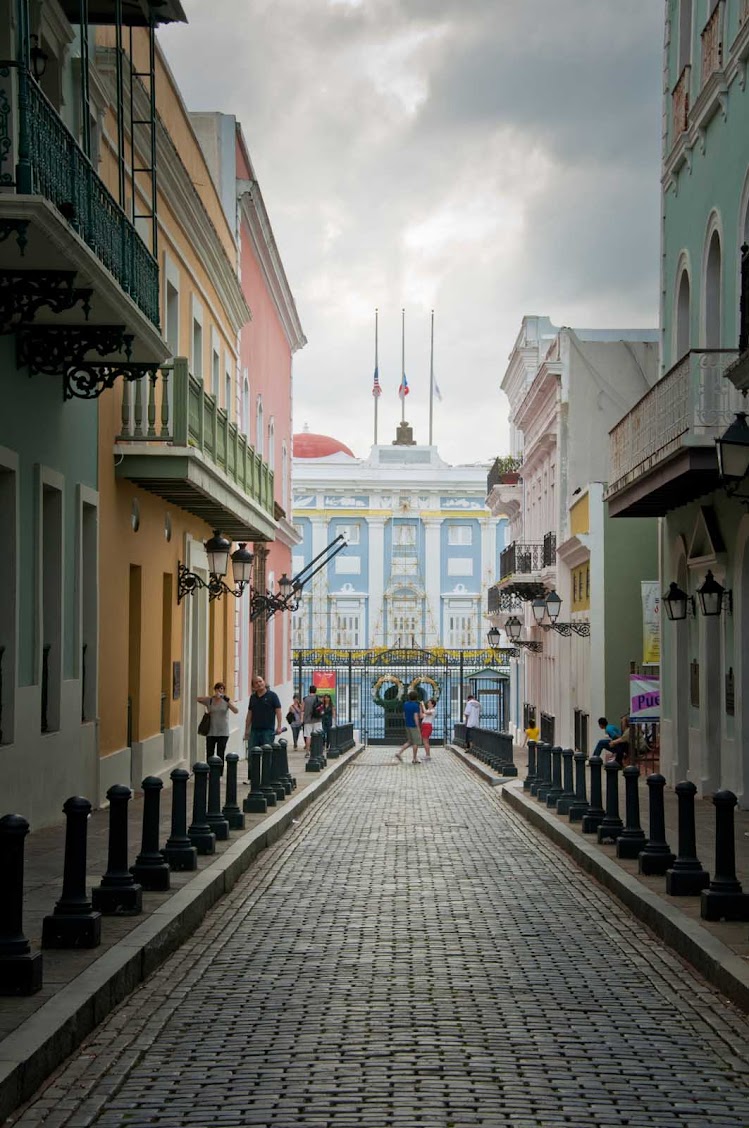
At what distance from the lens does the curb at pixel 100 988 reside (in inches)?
239

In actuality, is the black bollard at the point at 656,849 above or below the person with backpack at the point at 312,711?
above

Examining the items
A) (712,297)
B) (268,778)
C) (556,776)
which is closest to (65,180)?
(268,778)

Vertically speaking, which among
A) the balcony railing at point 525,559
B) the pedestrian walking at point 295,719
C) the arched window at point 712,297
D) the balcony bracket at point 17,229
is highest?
the arched window at point 712,297

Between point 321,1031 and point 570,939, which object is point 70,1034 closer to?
point 321,1031

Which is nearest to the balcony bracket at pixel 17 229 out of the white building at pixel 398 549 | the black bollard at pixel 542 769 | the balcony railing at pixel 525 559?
the black bollard at pixel 542 769

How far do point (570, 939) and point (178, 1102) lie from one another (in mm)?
4247

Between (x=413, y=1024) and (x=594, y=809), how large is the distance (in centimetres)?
861

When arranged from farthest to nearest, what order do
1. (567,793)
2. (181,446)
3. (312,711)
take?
(312,711) → (567,793) → (181,446)

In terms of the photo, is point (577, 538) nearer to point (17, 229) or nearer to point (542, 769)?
point (542, 769)

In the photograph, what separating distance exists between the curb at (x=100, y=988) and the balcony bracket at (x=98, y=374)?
→ 417 centimetres

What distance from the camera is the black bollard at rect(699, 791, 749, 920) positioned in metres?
9.56

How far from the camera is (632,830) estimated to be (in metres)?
13.3

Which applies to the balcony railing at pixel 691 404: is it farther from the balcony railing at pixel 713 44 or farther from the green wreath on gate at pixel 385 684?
the green wreath on gate at pixel 385 684

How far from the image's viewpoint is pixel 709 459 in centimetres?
1712
